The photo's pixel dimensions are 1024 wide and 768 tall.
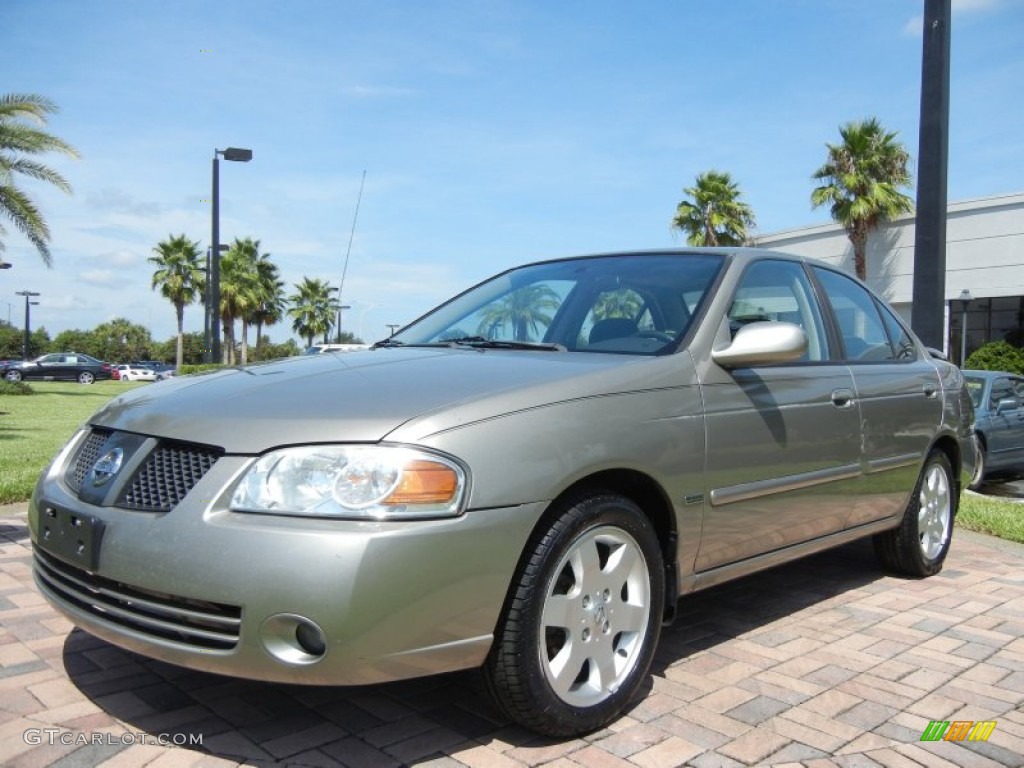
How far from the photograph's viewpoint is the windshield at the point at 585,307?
342 centimetres

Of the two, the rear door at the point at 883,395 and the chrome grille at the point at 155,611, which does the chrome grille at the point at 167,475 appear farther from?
the rear door at the point at 883,395

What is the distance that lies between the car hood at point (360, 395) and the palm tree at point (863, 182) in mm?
25852

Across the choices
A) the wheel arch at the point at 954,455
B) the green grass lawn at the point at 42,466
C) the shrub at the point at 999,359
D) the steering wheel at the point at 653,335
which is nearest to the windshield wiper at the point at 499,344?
the steering wheel at the point at 653,335

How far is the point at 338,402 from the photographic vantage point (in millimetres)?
2512

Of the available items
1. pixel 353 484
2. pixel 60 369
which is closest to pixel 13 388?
pixel 60 369

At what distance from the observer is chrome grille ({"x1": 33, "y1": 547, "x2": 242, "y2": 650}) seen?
7.47ft

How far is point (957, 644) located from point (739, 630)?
901 millimetres

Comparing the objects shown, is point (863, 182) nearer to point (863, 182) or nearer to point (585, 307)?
point (863, 182)

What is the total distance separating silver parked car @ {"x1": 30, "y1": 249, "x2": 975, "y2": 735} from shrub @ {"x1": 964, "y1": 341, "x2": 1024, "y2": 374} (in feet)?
67.5

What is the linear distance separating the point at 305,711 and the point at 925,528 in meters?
3.53

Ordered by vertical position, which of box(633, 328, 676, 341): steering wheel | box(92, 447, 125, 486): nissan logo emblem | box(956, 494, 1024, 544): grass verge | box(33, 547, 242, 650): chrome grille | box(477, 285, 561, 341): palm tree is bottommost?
box(956, 494, 1024, 544): grass verge

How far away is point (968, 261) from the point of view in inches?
1000

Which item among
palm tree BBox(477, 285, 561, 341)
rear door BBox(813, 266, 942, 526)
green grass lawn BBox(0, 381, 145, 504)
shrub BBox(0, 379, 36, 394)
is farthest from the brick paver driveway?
shrub BBox(0, 379, 36, 394)

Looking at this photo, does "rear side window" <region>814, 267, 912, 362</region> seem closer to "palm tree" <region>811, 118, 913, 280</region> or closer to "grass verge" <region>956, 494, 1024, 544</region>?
"grass verge" <region>956, 494, 1024, 544</region>
